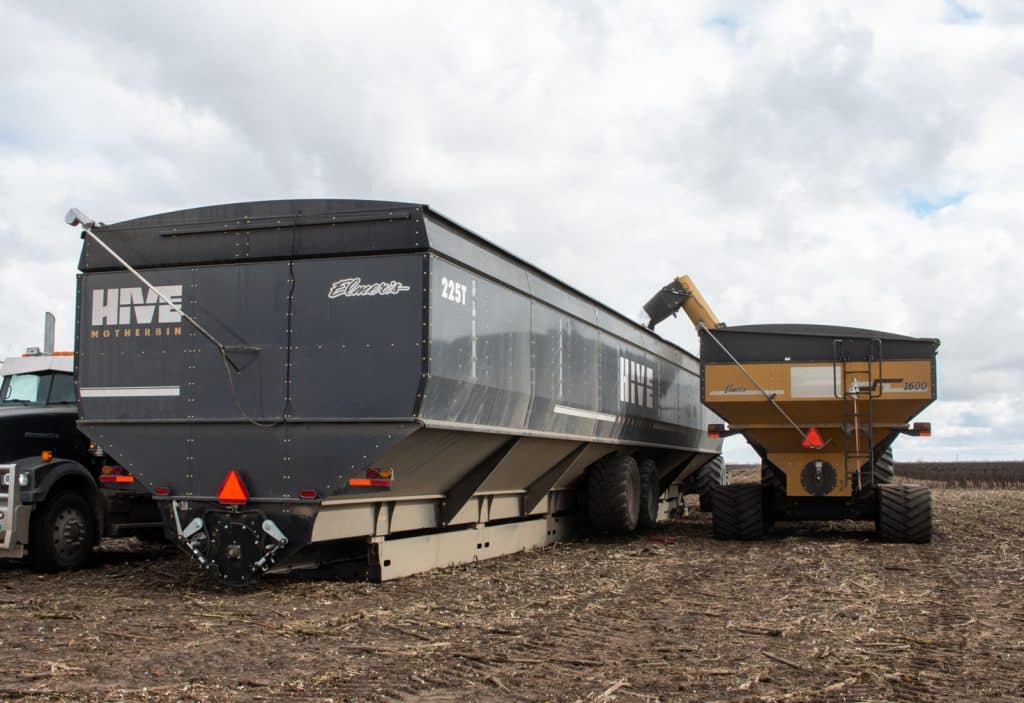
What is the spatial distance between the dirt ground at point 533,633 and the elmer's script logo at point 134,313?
254 centimetres

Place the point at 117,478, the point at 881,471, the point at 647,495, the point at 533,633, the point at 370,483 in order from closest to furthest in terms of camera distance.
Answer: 1. the point at 533,633
2. the point at 370,483
3. the point at 117,478
4. the point at 881,471
5. the point at 647,495

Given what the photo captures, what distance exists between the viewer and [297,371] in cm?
959

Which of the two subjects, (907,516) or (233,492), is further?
(907,516)

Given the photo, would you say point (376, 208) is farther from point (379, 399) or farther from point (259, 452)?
point (259, 452)

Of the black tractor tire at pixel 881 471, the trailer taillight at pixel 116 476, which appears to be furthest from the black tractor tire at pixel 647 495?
the trailer taillight at pixel 116 476

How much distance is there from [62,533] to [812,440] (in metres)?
10.7

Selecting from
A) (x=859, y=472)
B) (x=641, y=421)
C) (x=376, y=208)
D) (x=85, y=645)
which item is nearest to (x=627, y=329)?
(x=641, y=421)

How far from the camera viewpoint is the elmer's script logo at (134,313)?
10.1 metres

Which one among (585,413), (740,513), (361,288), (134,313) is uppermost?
(361,288)

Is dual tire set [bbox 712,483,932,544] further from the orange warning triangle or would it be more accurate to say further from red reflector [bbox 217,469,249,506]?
red reflector [bbox 217,469,249,506]

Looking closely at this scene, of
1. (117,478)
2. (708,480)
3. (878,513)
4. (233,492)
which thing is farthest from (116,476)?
(708,480)

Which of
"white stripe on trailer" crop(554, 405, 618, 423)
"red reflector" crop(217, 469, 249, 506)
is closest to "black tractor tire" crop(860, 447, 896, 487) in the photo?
"white stripe on trailer" crop(554, 405, 618, 423)

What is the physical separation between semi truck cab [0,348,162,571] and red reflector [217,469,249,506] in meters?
1.18

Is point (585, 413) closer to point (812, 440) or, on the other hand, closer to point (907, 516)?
point (812, 440)
